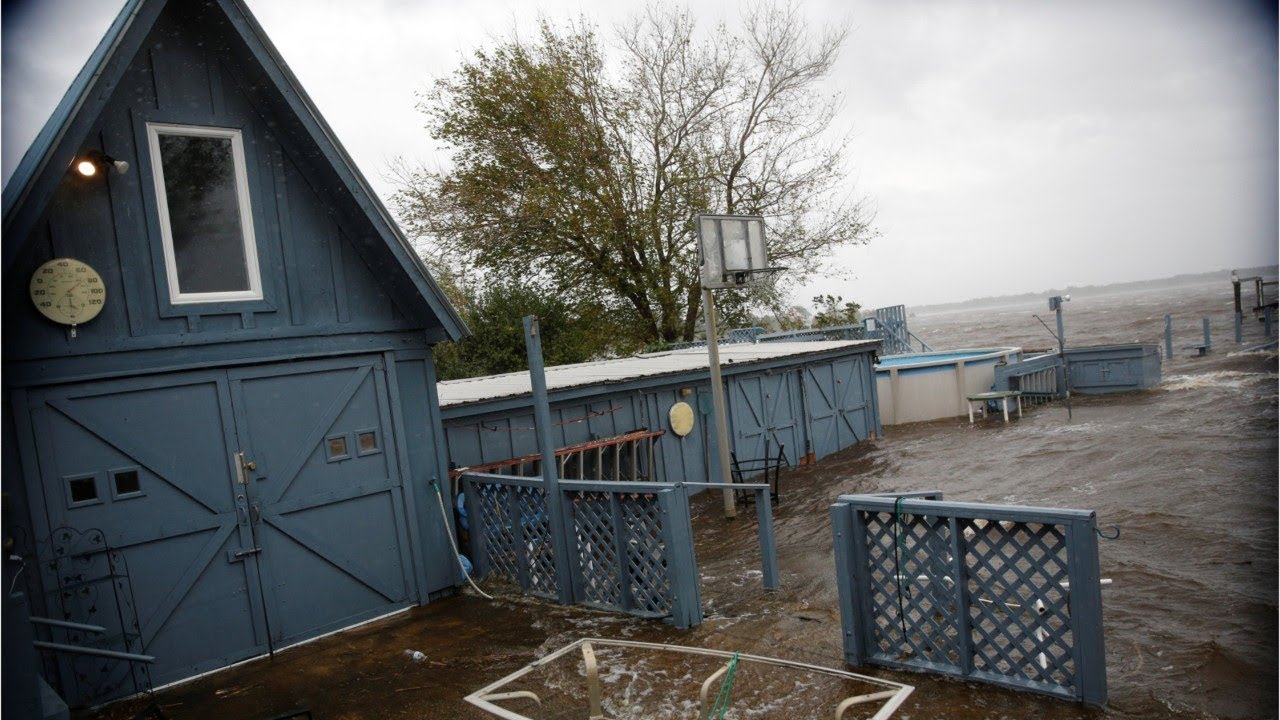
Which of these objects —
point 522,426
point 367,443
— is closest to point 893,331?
point 522,426

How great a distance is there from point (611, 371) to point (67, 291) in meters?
9.26

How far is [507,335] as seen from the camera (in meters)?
23.2

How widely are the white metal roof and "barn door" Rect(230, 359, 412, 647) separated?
1.74m

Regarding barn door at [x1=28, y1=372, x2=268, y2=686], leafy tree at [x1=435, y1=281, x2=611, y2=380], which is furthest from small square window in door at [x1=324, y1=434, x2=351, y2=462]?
leafy tree at [x1=435, y1=281, x2=611, y2=380]

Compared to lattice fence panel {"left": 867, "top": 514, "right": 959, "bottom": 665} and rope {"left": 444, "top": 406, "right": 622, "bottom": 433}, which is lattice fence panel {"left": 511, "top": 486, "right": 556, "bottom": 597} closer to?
rope {"left": 444, "top": 406, "right": 622, "bottom": 433}

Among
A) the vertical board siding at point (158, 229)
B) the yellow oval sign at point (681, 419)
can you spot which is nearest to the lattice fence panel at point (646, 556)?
the vertical board siding at point (158, 229)

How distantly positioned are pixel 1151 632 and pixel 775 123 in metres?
25.3

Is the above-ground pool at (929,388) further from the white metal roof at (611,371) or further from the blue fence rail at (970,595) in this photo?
the blue fence rail at (970,595)

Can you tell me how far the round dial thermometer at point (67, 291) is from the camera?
620 cm

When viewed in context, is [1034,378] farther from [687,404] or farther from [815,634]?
[815,634]

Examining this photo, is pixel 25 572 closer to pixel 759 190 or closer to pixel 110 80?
pixel 110 80

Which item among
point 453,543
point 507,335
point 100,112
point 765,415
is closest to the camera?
point 100,112

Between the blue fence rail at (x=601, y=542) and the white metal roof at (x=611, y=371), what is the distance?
1.93 meters

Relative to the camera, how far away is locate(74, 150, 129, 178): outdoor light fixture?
248 inches
